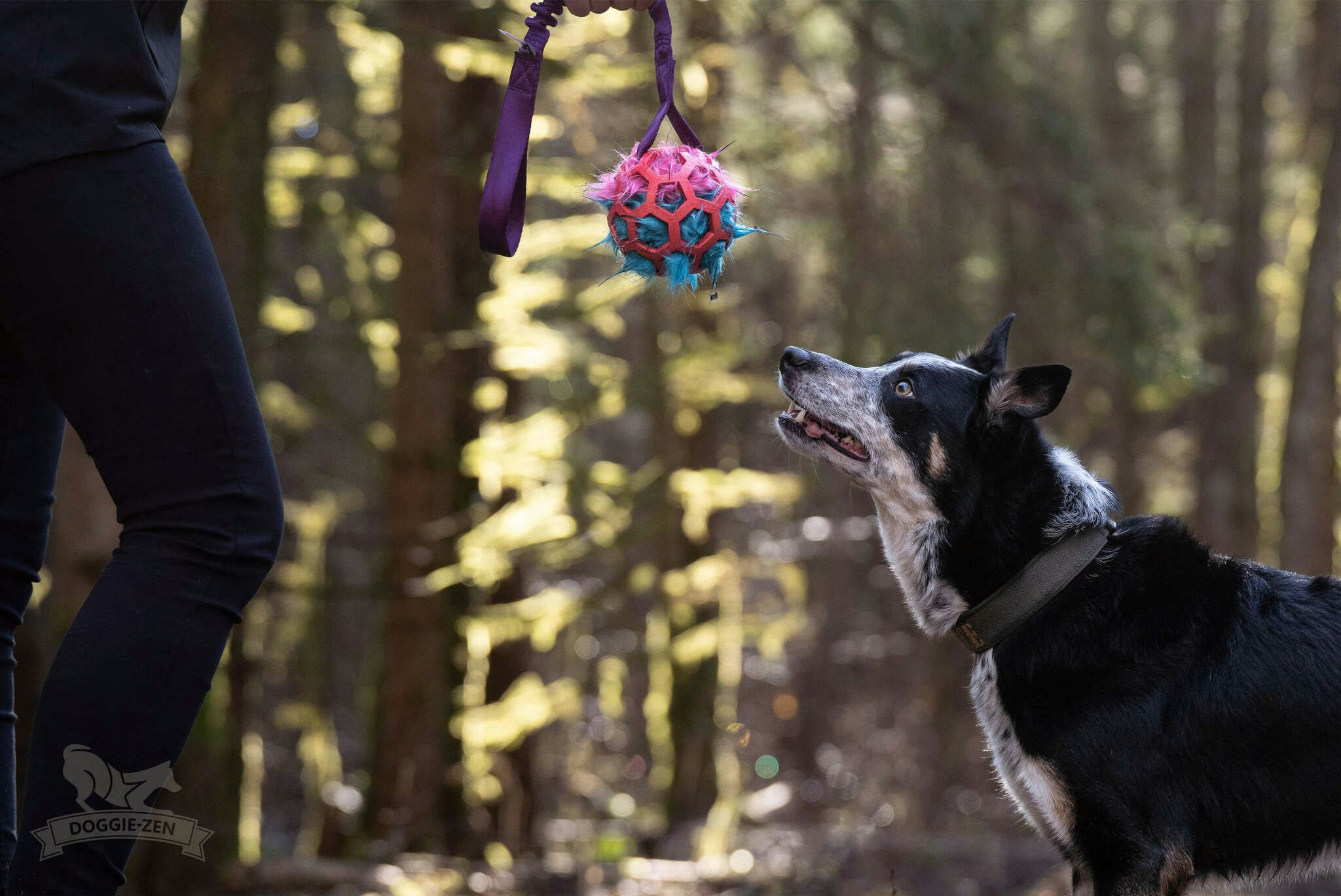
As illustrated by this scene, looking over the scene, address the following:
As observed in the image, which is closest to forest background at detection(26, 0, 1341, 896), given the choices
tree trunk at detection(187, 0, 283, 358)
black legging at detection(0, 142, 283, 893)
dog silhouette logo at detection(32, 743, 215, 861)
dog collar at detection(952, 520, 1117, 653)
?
tree trunk at detection(187, 0, 283, 358)

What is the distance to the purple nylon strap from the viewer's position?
2350mm

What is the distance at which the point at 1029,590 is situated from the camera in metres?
2.82

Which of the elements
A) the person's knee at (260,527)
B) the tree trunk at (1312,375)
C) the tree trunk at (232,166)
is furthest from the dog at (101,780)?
the tree trunk at (1312,375)

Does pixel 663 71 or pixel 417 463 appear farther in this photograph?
pixel 417 463

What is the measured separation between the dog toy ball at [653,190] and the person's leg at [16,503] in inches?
36.4

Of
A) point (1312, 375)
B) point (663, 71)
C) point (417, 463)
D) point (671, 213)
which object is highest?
point (1312, 375)

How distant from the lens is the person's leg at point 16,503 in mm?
1938

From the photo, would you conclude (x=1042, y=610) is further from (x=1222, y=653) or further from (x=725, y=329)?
(x=725, y=329)

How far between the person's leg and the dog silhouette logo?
44cm

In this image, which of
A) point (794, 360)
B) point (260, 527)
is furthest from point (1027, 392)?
point (260, 527)

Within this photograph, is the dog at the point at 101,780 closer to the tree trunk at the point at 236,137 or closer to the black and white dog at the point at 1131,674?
the black and white dog at the point at 1131,674

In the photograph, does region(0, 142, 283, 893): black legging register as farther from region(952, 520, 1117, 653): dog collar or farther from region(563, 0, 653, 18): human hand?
region(952, 520, 1117, 653): dog collar

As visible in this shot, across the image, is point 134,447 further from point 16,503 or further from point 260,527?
point 16,503

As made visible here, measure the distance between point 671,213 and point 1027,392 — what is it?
1.20 m
